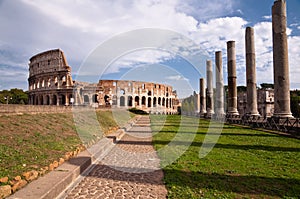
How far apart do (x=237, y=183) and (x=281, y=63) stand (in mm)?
10324

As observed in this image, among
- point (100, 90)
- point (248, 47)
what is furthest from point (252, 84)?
point (100, 90)

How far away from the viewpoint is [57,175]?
13.3 ft

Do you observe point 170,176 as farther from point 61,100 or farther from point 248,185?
point 61,100

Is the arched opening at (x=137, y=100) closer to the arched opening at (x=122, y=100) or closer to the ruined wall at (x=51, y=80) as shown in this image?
the arched opening at (x=122, y=100)

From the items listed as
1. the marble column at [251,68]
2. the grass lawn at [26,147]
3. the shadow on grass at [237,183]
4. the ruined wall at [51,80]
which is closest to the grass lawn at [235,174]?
the shadow on grass at [237,183]

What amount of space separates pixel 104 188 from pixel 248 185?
248cm

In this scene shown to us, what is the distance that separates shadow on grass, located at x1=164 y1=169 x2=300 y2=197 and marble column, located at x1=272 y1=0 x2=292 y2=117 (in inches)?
362

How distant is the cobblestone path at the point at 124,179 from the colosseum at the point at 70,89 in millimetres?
28621

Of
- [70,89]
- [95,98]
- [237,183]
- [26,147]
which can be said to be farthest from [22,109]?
[95,98]

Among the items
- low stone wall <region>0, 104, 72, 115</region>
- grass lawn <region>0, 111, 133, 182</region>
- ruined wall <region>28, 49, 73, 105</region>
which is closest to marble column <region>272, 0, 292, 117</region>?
grass lawn <region>0, 111, 133, 182</region>

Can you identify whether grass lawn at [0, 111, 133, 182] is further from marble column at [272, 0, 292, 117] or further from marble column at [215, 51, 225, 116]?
marble column at [215, 51, 225, 116]

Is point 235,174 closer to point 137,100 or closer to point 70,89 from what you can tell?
point 70,89

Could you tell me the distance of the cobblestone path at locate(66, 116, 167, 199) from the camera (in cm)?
359

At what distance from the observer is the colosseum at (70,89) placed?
40219mm
